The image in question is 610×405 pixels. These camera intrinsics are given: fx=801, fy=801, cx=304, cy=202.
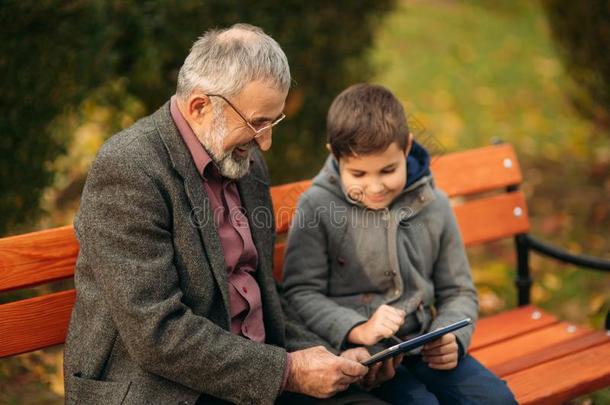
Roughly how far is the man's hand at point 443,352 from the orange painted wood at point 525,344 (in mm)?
473

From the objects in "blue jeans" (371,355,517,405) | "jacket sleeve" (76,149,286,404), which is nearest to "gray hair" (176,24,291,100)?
"jacket sleeve" (76,149,286,404)

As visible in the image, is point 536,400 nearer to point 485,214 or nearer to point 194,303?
point 485,214

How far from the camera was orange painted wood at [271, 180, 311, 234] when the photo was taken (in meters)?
3.41

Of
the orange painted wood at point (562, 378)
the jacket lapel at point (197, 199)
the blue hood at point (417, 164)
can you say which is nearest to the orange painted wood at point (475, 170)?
the blue hood at point (417, 164)

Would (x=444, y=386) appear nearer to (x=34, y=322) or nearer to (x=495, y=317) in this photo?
(x=495, y=317)

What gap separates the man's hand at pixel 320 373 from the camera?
2.64 m

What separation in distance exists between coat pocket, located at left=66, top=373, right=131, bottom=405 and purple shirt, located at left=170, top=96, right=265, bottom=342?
0.44 metres

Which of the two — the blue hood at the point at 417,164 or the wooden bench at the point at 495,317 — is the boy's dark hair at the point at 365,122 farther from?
the wooden bench at the point at 495,317

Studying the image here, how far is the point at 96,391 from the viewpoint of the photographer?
256 cm

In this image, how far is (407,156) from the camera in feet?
10.4

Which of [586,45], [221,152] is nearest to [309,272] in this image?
[221,152]

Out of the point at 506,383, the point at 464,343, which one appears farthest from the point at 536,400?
the point at 464,343

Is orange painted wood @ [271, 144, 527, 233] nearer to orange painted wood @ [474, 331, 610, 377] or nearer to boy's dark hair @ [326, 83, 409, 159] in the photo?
orange painted wood @ [474, 331, 610, 377]
